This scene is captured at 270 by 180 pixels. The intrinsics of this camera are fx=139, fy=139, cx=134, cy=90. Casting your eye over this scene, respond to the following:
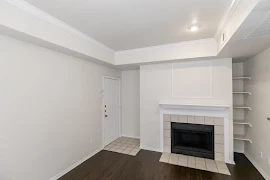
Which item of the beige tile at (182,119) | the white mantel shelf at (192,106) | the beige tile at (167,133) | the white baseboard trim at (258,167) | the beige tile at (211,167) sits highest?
the white mantel shelf at (192,106)

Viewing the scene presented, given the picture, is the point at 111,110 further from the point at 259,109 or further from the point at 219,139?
the point at 259,109

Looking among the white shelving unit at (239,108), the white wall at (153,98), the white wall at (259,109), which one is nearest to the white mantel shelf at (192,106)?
the white wall at (153,98)

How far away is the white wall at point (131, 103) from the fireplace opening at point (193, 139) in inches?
56.3

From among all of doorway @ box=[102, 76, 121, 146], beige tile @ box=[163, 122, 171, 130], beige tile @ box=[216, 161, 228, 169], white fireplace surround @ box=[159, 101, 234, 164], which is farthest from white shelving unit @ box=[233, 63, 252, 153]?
doorway @ box=[102, 76, 121, 146]

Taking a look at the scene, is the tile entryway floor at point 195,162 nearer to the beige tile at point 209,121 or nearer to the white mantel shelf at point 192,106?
the beige tile at point 209,121

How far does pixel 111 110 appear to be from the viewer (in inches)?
172

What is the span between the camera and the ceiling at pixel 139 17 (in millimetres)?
1814

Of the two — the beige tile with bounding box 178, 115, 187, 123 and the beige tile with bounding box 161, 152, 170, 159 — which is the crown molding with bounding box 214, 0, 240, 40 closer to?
the beige tile with bounding box 178, 115, 187, 123

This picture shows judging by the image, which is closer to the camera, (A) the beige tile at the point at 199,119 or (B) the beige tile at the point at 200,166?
(B) the beige tile at the point at 200,166

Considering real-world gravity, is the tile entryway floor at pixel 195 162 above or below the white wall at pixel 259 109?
below

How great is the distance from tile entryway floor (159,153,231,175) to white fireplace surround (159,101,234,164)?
0.93 ft

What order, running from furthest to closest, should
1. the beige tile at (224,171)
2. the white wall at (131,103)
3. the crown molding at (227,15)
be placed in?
the white wall at (131,103) → the beige tile at (224,171) → the crown molding at (227,15)

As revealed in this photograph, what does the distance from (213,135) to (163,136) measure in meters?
1.18

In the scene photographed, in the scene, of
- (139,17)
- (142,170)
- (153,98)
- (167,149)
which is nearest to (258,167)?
(167,149)
